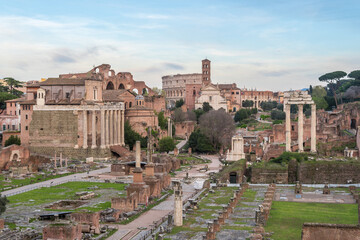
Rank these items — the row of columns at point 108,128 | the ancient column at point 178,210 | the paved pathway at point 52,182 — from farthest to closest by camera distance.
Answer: the row of columns at point 108,128 < the paved pathway at point 52,182 < the ancient column at point 178,210

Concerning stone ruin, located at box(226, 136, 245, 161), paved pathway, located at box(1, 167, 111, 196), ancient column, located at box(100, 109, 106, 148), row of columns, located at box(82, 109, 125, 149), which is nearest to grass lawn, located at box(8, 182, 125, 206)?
paved pathway, located at box(1, 167, 111, 196)

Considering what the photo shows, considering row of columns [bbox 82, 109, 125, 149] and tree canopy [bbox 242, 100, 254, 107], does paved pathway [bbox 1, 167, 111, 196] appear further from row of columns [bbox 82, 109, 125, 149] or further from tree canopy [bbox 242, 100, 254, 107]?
tree canopy [bbox 242, 100, 254, 107]

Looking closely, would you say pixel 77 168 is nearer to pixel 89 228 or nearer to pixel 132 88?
pixel 89 228

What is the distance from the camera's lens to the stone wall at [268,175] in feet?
134

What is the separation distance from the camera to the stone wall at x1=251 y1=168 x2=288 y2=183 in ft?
134

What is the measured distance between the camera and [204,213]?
27703 millimetres

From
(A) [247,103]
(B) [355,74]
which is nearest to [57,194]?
(B) [355,74]

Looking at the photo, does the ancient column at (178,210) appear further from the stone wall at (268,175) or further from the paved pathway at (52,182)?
the stone wall at (268,175)

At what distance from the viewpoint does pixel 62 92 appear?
68.8m

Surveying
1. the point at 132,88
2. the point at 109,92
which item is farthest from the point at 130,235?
the point at 132,88

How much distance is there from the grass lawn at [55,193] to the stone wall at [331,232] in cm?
2044

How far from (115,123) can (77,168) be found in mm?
16064

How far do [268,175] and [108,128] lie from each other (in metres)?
30.3

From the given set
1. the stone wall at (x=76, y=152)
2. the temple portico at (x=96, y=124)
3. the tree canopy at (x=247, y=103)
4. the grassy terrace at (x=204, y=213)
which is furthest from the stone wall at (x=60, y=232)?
the tree canopy at (x=247, y=103)
